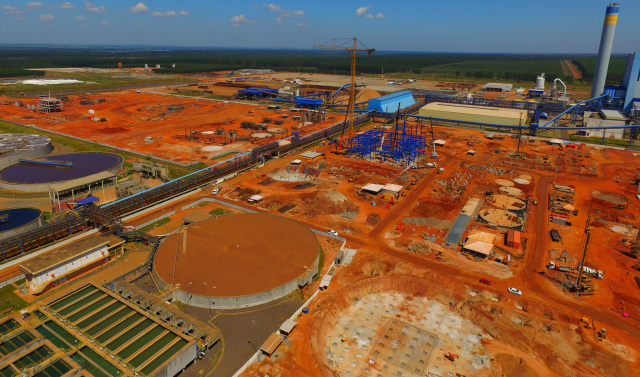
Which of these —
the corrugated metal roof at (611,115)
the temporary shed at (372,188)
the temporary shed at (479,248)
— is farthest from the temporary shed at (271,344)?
the corrugated metal roof at (611,115)

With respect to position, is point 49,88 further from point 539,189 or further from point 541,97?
point 541,97

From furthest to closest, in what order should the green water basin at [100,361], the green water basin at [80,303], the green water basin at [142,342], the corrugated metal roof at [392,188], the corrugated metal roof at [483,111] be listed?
the corrugated metal roof at [483,111] < the corrugated metal roof at [392,188] < the green water basin at [80,303] < the green water basin at [142,342] < the green water basin at [100,361]

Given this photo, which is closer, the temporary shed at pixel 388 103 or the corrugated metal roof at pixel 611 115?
the corrugated metal roof at pixel 611 115

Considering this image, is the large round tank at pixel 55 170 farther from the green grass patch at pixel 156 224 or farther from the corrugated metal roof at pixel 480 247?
the corrugated metal roof at pixel 480 247

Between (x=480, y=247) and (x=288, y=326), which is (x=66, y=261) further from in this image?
(x=480, y=247)

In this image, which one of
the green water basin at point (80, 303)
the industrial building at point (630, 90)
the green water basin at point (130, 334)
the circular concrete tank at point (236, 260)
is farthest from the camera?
the industrial building at point (630, 90)

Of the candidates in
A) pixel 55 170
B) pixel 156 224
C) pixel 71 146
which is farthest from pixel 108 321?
pixel 71 146
